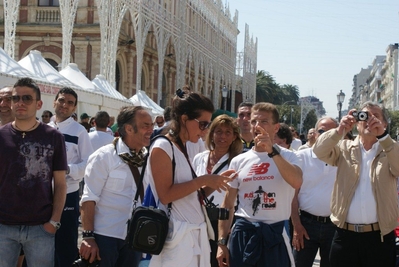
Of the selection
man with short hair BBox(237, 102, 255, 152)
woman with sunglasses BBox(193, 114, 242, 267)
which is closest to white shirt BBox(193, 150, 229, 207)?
woman with sunglasses BBox(193, 114, 242, 267)

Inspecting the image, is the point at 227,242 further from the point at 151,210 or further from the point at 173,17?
the point at 173,17

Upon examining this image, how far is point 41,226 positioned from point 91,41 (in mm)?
30576

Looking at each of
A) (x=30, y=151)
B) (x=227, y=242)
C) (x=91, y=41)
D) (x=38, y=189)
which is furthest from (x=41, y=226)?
(x=91, y=41)

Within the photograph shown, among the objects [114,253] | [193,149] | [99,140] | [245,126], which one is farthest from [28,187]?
[99,140]

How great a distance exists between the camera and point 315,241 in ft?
20.7

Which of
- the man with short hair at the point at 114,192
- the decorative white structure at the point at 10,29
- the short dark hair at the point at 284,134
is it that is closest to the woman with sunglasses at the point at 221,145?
the man with short hair at the point at 114,192

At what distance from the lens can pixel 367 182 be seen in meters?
5.25

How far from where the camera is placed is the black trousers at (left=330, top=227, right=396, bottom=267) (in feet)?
17.1

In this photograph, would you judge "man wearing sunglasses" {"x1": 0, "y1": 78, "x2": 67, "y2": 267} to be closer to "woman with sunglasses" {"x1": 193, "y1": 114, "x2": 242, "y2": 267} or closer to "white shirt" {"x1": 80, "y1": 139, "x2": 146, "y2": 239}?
"white shirt" {"x1": 80, "y1": 139, "x2": 146, "y2": 239}

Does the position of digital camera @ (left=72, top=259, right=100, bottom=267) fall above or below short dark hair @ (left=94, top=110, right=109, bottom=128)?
below

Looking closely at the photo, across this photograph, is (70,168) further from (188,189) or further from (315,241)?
(315,241)

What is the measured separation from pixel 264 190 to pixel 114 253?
4.12ft

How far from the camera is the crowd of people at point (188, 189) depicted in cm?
412

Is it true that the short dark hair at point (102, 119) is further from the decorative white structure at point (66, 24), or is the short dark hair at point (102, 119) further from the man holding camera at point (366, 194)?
the decorative white structure at point (66, 24)
